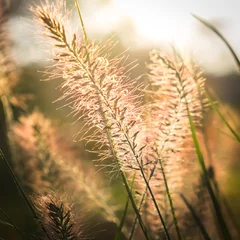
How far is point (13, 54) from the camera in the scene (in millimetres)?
1793

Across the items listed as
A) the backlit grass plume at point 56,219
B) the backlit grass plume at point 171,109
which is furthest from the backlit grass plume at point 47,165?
the backlit grass plume at point 56,219

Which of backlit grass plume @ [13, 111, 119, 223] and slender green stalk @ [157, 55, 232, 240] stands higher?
backlit grass plume @ [13, 111, 119, 223]

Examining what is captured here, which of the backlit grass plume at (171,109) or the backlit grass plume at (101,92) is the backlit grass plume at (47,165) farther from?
the backlit grass plume at (101,92)

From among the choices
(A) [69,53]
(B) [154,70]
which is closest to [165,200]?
(B) [154,70]

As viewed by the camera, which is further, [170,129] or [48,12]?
[170,129]

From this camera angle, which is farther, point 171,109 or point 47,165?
point 47,165

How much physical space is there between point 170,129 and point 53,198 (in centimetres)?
45

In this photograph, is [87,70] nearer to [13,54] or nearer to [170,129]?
[170,129]

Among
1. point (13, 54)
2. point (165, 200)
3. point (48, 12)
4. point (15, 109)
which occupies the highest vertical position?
point (13, 54)

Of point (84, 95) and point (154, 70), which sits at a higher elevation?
point (154, 70)

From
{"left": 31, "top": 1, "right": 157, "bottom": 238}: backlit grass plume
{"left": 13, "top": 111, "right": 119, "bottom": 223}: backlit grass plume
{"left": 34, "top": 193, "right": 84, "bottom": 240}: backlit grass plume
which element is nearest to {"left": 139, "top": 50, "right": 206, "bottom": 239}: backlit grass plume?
{"left": 31, "top": 1, "right": 157, "bottom": 238}: backlit grass plume

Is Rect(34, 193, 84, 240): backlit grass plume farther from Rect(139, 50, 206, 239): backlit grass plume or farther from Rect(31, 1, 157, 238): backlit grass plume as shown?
Rect(139, 50, 206, 239): backlit grass plume

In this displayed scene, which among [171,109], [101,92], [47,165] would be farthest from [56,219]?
[47,165]

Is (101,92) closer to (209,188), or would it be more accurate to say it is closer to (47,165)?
(209,188)
